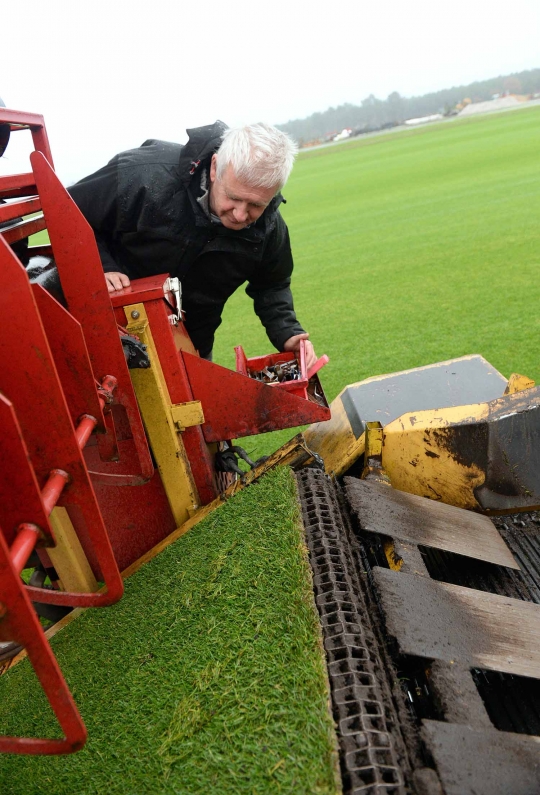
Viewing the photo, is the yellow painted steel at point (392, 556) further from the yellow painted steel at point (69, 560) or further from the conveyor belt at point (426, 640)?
the yellow painted steel at point (69, 560)

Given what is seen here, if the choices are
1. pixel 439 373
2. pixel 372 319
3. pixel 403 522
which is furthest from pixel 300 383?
pixel 372 319

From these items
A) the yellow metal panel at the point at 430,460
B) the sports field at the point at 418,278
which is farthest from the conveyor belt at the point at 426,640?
the sports field at the point at 418,278

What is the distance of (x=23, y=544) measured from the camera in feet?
3.51

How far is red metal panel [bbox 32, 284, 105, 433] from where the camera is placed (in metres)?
1.41

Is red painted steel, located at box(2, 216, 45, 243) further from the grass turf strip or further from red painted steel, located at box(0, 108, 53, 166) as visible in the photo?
the grass turf strip

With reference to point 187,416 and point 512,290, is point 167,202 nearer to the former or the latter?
point 187,416

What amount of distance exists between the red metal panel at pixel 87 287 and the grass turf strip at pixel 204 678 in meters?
0.38

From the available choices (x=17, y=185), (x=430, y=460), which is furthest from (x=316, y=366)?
(x=17, y=185)

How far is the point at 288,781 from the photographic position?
1.17 meters

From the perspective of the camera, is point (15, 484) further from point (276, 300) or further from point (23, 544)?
point (276, 300)

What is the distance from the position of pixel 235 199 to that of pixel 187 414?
804 millimetres

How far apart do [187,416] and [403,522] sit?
798mm

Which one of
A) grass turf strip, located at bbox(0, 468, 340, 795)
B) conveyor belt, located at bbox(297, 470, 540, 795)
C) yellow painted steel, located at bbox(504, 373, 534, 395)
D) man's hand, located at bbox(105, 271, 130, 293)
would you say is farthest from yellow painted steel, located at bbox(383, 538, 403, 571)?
man's hand, located at bbox(105, 271, 130, 293)

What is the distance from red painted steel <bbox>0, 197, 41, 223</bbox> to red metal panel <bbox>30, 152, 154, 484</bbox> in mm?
53
